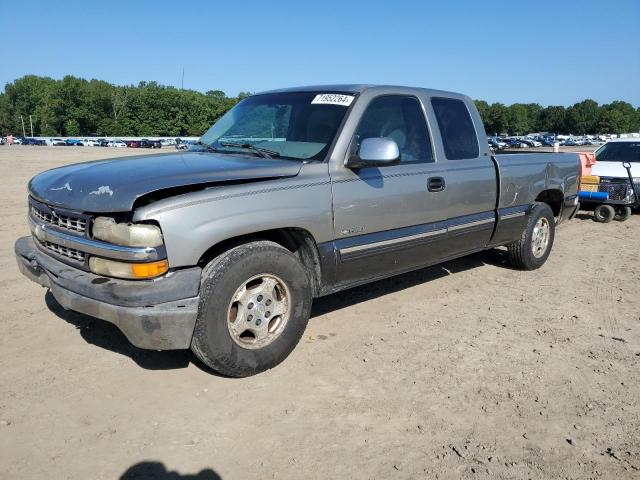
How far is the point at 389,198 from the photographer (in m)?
4.13

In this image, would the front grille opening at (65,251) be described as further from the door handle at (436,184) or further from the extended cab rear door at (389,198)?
the door handle at (436,184)

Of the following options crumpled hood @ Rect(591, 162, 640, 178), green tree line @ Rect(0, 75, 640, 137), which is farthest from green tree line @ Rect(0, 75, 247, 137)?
crumpled hood @ Rect(591, 162, 640, 178)

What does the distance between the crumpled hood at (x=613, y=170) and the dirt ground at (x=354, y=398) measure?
6.04 meters

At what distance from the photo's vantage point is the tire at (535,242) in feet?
19.5

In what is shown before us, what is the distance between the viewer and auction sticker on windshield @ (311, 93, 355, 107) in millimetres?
4129

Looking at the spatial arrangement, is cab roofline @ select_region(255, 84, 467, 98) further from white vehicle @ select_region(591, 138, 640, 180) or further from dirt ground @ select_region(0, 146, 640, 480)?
white vehicle @ select_region(591, 138, 640, 180)

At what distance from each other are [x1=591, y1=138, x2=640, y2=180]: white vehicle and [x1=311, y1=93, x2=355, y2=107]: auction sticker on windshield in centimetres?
811

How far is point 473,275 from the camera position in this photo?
6031 millimetres

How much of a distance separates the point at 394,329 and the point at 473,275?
2.07 metres

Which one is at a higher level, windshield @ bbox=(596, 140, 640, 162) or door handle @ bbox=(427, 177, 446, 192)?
windshield @ bbox=(596, 140, 640, 162)

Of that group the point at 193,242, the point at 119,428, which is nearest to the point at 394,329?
the point at 193,242

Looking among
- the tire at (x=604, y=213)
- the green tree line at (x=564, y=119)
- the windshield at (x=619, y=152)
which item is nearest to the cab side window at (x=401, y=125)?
the tire at (x=604, y=213)

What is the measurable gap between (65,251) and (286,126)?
1.93 m

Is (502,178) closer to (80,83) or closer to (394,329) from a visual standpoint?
(394,329)
